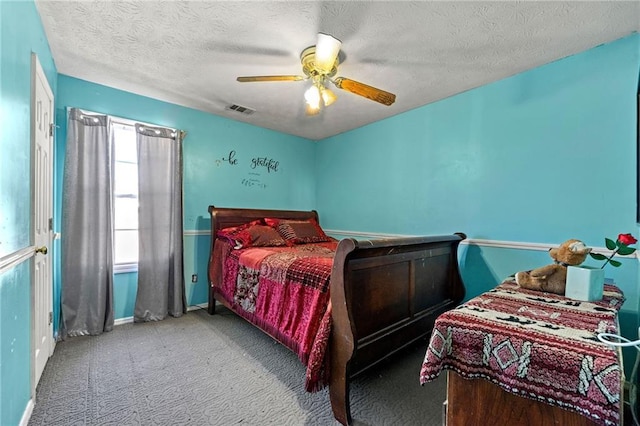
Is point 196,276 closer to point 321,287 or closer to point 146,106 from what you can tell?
point 146,106

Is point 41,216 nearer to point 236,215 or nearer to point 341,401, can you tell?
point 236,215

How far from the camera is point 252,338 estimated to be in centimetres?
253

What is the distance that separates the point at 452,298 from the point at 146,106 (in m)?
3.65

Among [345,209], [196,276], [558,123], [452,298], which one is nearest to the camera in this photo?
[558,123]

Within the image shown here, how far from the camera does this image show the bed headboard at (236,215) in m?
3.20

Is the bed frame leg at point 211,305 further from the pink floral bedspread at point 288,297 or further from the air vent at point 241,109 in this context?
the air vent at point 241,109

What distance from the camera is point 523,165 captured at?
7.48ft

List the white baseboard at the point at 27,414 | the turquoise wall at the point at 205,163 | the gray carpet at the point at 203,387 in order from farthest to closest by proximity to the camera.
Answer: the turquoise wall at the point at 205,163 → the gray carpet at the point at 203,387 → the white baseboard at the point at 27,414

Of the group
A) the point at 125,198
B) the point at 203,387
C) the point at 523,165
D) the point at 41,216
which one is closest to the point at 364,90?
the point at 523,165

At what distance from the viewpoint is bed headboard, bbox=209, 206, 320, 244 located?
3.20 m

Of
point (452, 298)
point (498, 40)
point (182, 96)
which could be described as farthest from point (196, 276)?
point (498, 40)

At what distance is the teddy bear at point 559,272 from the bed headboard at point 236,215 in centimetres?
286

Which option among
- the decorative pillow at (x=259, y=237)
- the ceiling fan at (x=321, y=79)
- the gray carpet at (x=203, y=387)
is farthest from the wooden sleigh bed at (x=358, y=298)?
the ceiling fan at (x=321, y=79)

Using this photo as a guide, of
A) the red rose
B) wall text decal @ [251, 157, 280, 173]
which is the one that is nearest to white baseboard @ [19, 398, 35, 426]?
wall text decal @ [251, 157, 280, 173]
